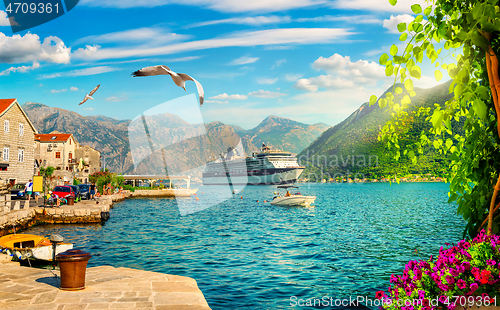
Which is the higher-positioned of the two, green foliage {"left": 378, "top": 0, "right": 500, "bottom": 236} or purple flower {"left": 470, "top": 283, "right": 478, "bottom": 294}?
green foliage {"left": 378, "top": 0, "right": 500, "bottom": 236}

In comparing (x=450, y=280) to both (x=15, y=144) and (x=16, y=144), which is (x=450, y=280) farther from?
(x=16, y=144)

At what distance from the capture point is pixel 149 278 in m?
8.12

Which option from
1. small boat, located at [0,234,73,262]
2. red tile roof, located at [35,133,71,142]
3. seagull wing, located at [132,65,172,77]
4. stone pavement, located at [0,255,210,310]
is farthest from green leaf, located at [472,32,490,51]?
red tile roof, located at [35,133,71,142]

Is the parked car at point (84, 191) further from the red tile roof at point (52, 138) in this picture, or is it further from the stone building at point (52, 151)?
the red tile roof at point (52, 138)

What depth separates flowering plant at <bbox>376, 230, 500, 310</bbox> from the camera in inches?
137

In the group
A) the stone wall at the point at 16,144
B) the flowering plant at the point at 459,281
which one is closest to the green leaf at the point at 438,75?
the flowering plant at the point at 459,281

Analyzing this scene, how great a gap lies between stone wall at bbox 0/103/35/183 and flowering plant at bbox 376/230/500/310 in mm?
36367

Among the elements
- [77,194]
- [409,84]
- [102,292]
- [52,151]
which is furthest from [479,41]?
[52,151]

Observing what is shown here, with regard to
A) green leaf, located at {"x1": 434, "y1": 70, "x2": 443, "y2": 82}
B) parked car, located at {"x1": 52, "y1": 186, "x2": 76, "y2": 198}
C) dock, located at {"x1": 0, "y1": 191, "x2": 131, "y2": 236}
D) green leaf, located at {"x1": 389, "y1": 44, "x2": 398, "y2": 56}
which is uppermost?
green leaf, located at {"x1": 389, "y1": 44, "x2": 398, "y2": 56}

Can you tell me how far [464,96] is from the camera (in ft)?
8.57

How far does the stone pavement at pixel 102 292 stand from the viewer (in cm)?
584

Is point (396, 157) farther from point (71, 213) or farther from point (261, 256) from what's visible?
point (71, 213)

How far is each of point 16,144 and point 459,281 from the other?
39.4 meters

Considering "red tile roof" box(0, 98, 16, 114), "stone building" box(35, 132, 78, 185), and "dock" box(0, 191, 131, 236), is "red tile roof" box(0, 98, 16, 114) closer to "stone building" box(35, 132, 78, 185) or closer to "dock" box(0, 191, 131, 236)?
"dock" box(0, 191, 131, 236)
